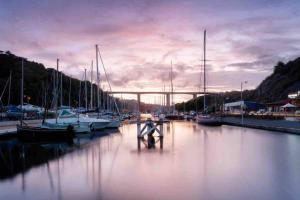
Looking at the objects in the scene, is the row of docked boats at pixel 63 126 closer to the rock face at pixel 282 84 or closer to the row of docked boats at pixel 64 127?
the row of docked boats at pixel 64 127

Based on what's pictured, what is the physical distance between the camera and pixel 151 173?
16891 millimetres

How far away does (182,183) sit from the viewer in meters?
14.8

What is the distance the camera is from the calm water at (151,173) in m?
13.2

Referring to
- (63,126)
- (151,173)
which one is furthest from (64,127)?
(151,173)

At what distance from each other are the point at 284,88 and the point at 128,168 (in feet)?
394

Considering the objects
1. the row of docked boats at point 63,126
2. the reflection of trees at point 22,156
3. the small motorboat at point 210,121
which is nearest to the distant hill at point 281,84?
the small motorboat at point 210,121

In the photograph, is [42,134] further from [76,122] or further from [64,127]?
[76,122]

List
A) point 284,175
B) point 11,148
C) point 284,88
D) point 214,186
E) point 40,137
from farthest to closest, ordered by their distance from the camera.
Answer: point 284,88
point 40,137
point 11,148
point 284,175
point 214,186

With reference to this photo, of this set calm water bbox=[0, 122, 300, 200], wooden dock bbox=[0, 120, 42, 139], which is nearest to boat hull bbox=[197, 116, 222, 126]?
wooden dock bbox=[0, 120, 42, 139]

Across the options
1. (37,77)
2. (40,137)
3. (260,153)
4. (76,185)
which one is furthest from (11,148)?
(37,77)

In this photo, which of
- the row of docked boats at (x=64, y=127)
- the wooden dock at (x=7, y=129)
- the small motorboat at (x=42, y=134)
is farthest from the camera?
the wooden dock at (x=7, y=129)

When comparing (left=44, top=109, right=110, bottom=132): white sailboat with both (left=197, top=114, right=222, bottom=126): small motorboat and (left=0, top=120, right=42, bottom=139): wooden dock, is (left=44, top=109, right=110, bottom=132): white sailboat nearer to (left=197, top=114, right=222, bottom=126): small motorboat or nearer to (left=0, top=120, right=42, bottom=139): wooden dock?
(left=0, top=120, right=42, bottom=139): wooden dock

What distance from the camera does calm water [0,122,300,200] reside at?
13227mm

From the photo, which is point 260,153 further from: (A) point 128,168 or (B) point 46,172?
(B) point 46,172
